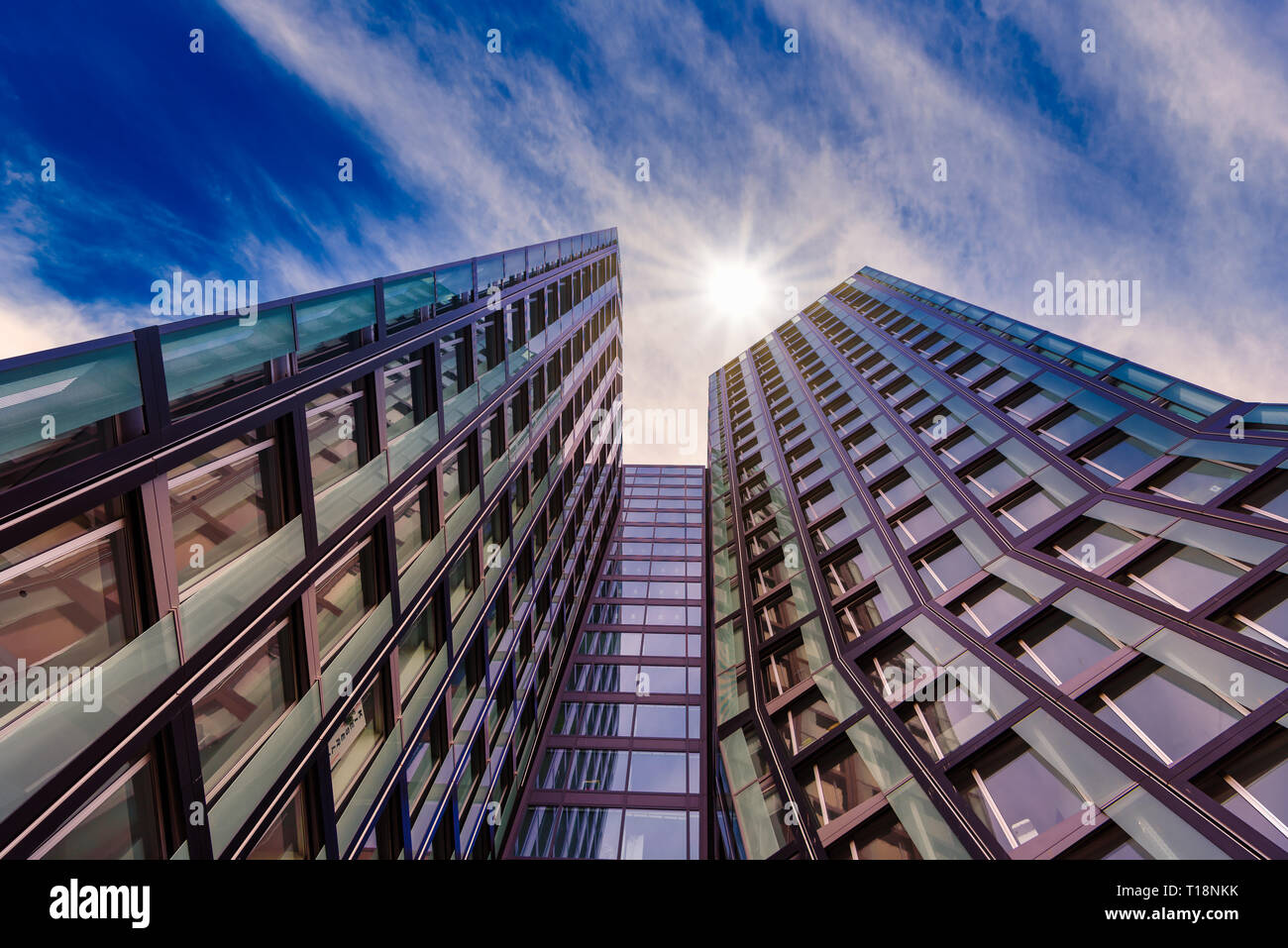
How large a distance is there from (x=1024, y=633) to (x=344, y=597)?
1482 cm

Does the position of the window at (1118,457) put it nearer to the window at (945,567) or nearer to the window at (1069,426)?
the window at (1069,426)

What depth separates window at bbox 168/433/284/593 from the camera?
6754 mm

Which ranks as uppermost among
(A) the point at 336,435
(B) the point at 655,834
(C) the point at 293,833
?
(A) the point at 336,435

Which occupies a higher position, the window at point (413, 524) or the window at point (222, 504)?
the window at point (222, 504)

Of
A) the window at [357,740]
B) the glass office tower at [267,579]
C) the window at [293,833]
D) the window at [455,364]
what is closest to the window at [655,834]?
the glass office tower at [267,579]

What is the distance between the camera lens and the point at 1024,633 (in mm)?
11445

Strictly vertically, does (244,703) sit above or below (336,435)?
below

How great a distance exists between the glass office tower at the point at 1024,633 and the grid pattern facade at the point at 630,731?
6.73 m

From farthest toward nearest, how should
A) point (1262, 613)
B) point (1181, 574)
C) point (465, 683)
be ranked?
1. point (465, 683)
2. point (1181, 574)
3. point (1262, 613)

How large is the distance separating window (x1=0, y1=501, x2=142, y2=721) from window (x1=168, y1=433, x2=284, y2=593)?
0.72m

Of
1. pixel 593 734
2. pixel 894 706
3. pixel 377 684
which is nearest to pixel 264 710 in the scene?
pixel 377 684

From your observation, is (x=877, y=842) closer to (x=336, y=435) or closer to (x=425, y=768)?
(x=425, y=768)

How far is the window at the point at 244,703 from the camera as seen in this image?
7.21 metres

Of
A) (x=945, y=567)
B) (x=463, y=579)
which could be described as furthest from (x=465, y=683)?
(x=945, y=567)
